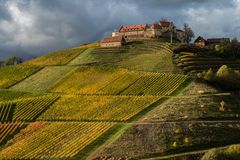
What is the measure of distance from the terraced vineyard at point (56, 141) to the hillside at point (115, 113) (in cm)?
16

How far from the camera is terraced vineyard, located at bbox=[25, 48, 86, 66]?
156137 mm

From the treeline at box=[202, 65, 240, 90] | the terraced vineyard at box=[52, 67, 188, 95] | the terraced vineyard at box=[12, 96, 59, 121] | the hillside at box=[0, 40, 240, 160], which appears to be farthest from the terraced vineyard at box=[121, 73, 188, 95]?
the terraced vineyard at box=[12, 96, 59, 121]

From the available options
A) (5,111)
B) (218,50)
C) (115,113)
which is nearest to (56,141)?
(115,113)

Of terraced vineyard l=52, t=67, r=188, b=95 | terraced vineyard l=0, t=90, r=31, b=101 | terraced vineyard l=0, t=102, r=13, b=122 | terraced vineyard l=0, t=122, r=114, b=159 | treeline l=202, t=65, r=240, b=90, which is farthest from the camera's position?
terraced vineyard l=0, t=90, r=31, b=101

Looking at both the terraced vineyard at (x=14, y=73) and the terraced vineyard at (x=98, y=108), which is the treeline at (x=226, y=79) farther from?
the terraced vineyard at (x=14, y=73)

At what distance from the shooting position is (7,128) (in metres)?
93.4

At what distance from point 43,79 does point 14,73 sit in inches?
673

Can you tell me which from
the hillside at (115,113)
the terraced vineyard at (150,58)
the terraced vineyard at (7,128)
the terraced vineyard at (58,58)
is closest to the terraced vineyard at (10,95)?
the hillside at (115,113)

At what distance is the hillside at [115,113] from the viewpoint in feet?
249

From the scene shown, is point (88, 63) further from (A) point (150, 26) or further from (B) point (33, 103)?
(A) point (150, 26)

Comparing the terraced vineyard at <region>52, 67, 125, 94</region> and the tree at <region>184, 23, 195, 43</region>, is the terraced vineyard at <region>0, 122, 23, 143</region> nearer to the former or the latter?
the terraced vineyard at <region>52, 67, 125, 94</region>

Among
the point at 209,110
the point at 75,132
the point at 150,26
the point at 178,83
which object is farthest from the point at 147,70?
the point at 150,26

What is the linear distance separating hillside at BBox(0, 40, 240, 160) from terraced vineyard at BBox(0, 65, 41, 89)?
1.18ft

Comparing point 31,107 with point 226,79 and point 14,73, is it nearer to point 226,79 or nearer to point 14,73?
point 226,79
